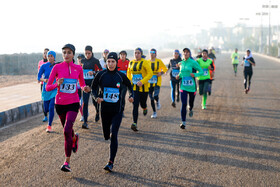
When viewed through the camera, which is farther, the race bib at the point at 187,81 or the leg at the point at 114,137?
the race bib at the point at 187,81

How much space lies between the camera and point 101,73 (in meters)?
6.15

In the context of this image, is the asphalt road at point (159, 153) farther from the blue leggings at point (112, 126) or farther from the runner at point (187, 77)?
the runner at point (187, 77)

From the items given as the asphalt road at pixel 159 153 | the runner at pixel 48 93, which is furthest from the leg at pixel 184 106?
the runner at pixel 48 93

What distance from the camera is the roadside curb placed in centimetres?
967

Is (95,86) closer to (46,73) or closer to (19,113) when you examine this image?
(46,73)

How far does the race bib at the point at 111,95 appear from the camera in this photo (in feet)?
19.9

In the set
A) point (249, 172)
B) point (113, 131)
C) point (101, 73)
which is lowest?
point (249, 172)

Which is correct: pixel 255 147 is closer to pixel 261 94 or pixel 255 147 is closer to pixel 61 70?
pixel 61 70

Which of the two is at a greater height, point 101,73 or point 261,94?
point 101,73

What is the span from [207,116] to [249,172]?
15.5 feet

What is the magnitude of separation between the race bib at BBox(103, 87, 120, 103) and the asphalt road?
43.6 inches

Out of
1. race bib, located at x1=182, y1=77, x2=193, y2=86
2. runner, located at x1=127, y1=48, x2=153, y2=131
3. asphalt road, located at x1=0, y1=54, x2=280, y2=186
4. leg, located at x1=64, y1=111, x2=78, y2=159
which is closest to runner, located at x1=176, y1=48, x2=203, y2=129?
race bib, located at x1=182, y1=77, x2=193, y2=86

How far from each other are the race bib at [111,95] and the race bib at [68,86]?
0.55 meters

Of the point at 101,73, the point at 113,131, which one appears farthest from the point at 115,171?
the point at 101,73
